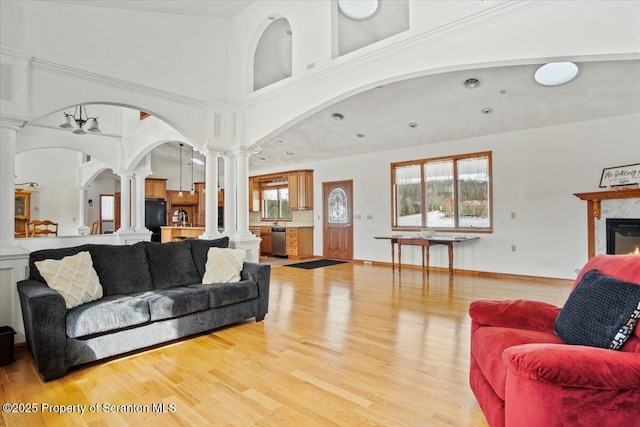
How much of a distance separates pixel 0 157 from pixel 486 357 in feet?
13.9

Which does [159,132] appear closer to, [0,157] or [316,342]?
[0,157]

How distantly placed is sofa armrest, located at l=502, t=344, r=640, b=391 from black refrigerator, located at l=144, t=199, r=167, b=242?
1084 cm

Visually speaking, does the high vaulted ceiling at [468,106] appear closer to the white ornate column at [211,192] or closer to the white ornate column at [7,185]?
the white ornate column at [211,192]

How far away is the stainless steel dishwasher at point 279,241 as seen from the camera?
9.52 metres

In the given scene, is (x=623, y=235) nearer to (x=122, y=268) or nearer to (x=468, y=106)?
(x=468, y=106)

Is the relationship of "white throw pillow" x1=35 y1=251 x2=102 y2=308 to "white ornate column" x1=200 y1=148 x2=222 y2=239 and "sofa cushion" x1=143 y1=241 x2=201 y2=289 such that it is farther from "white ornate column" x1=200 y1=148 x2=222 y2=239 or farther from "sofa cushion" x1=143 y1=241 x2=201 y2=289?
"white ornate column" x1=200 y1=148 x2=222 y2=239

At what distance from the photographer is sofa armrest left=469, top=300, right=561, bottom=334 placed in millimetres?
2072

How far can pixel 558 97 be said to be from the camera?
4.98m

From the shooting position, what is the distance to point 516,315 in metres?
2.10

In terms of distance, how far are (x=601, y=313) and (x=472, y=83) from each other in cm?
408

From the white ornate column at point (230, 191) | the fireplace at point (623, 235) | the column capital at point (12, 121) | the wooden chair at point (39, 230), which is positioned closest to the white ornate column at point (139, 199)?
the wooden chair at point (39, 230)

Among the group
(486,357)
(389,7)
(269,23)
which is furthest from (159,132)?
(486,357)

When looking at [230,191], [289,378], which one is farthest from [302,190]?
[289,378]

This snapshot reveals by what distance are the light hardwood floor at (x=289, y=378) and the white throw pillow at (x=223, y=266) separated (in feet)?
1.79
